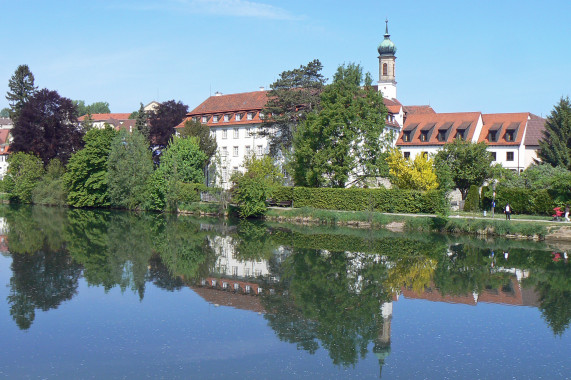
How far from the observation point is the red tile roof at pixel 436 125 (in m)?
60.7

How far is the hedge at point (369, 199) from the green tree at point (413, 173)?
1.40 meters

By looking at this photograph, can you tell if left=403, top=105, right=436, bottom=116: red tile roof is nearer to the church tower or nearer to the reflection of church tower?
the church tower

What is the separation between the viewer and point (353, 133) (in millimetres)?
44594

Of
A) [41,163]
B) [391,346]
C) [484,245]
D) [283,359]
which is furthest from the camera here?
[41,163]

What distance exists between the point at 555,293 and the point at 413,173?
23.2m

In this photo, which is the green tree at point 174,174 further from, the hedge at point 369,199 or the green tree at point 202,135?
the hedge at point 369,199

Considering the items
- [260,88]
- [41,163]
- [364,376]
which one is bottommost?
[364,376]

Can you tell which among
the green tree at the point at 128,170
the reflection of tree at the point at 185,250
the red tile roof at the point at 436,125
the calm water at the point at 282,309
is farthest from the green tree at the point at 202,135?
the calm water at the point at 282,309

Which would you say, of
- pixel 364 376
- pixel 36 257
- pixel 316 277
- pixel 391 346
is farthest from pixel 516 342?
pixel 36 257

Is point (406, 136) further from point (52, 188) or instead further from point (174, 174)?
point (52, 188)

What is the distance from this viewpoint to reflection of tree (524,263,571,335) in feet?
56.7

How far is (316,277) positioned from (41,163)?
48147mm

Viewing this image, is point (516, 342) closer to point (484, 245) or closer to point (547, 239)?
point (484, 245)

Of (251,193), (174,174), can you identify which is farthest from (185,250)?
(174,174)
